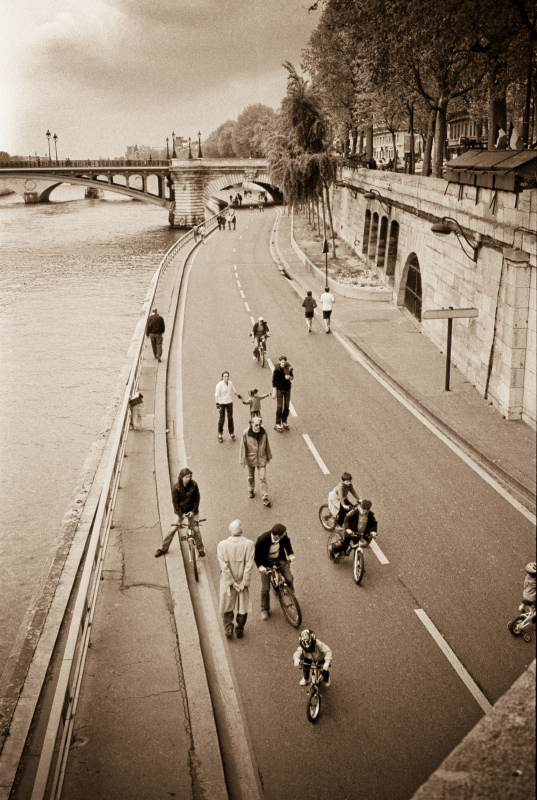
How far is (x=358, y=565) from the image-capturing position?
1027cm

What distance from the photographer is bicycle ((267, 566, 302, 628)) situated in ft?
30.5

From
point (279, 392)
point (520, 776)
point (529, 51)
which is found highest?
point (529, 51)

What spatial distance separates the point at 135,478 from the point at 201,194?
7720 cm

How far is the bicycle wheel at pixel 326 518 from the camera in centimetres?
1162

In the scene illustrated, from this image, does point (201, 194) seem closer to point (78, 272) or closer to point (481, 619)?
point (78, 272)

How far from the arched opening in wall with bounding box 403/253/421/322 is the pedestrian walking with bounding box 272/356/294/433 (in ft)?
37.9

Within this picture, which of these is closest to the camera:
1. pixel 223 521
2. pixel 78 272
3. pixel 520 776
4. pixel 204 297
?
pixel 520 776

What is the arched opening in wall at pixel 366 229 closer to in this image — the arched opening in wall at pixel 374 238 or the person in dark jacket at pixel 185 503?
the arched opening in wall at pixel 374 238

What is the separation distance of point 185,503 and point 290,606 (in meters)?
2.31

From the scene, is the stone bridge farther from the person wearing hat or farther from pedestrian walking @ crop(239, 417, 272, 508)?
the person wearing hat

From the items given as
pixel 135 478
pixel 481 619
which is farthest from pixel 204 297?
pixel 481 619

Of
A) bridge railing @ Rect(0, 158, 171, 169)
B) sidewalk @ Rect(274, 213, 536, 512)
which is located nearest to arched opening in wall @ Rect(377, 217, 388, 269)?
sidewalk @ Rect(274, 213, 536, 512)

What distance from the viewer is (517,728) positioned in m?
3.61

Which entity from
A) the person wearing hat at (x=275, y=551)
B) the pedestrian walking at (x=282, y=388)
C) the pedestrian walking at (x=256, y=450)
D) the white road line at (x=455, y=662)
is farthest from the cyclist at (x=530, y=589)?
the pedestrian walking at (x=282, y=388)
